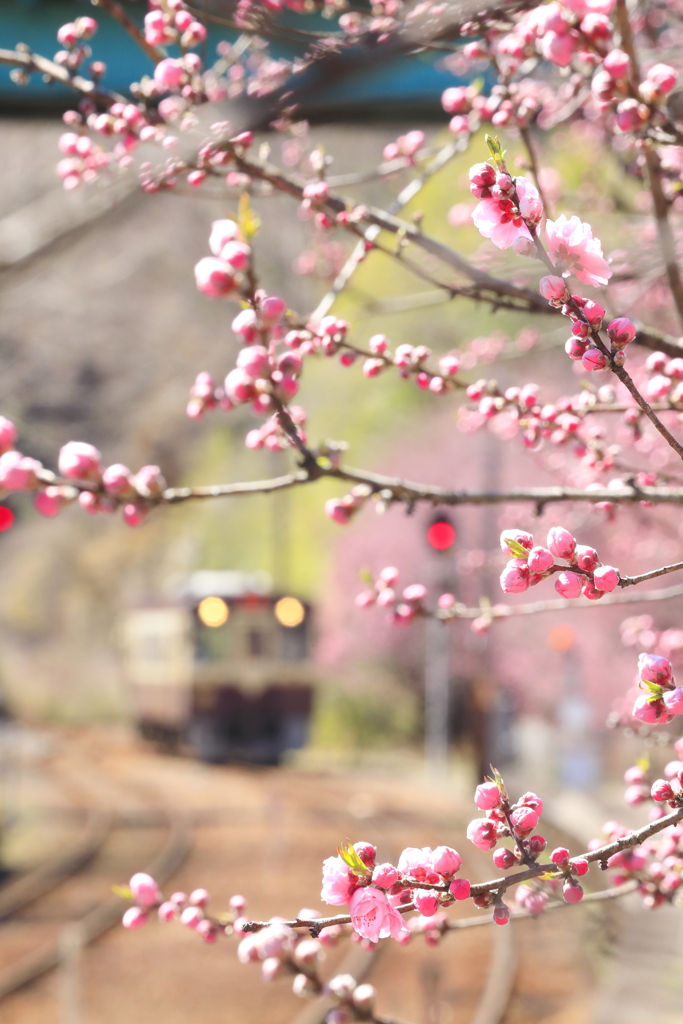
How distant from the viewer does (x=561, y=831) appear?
9.67 m

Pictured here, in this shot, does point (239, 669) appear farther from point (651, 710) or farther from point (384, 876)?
point (651, 710)

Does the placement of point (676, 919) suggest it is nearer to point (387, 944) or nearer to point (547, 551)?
point (387, 944)

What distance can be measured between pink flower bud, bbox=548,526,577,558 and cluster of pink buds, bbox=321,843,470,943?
1.74ft

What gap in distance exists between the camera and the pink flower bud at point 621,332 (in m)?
1.66

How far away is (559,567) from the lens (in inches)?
66.5

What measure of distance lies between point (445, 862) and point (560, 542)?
1.91 ft

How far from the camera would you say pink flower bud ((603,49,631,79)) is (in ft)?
6.38

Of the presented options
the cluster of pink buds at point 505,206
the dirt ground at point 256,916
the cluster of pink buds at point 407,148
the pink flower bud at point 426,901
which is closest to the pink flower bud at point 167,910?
the pink flower bud at point 426,901

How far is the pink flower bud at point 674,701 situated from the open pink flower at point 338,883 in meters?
0.60

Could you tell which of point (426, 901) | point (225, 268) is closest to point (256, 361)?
point (225, 268)

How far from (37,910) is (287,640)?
9.33 meters

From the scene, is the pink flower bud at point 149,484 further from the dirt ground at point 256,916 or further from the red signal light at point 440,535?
the red signal light at point 440,535

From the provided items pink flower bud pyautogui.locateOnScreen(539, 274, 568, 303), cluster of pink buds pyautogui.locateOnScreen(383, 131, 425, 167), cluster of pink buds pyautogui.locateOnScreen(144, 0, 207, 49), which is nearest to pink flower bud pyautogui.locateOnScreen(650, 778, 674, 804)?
pink flower bud pyautogui.locateOnScreen(539, 274, 568, 303)

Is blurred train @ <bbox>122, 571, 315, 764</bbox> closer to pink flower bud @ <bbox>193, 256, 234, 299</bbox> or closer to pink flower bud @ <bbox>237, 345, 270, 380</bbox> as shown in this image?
pink flower bud @ <bbox>237, 345, 270, 380</bbox>
